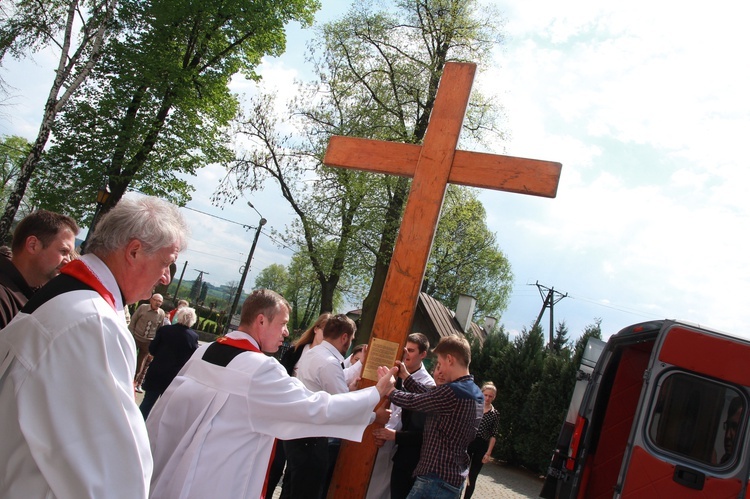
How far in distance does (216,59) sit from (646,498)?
723 inches

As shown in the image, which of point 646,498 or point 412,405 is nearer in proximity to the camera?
point 412,405

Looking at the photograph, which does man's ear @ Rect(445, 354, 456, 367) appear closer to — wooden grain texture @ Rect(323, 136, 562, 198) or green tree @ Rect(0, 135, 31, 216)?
wooden grain texture @ Rect(323, 136, 562, 198)

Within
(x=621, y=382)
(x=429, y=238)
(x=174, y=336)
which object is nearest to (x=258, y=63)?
(x=174, y=336)

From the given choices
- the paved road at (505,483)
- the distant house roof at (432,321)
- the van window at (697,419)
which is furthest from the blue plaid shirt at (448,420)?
the distant house roof at (432,321)

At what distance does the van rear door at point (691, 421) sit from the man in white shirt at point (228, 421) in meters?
4.22

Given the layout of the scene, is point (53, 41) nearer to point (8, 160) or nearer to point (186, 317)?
point (186, 317)

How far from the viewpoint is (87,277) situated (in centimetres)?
182

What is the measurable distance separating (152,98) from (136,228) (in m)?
18.9

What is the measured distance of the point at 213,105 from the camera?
19844 mm

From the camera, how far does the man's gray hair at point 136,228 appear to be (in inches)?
79.8

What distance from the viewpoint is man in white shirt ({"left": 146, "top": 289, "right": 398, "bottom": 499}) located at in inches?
109

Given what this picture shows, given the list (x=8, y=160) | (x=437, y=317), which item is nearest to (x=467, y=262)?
(x=437, y=317)

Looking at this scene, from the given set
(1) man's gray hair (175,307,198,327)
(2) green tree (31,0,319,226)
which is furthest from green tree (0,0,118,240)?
(1) man's gray hair (175,307,198,327)

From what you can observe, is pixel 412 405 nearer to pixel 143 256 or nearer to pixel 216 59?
pixel 143 256
